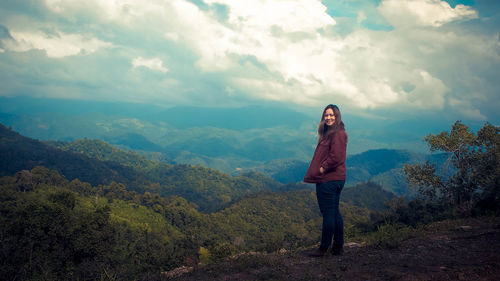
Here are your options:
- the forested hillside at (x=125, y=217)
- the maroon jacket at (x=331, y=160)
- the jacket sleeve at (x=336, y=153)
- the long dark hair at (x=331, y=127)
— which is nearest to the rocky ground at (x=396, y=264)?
the maroon jacket at (x=331, y=160)

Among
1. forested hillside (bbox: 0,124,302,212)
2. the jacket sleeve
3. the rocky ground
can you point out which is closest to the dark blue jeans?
the jacket sleeve

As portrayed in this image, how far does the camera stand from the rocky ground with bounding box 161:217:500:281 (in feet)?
12.8

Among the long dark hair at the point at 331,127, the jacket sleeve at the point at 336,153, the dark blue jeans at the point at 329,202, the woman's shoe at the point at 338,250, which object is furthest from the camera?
the woman's shoe at the point at 338,250

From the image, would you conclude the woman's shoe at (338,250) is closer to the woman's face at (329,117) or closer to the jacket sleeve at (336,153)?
the jacket sleeve at (336,153)

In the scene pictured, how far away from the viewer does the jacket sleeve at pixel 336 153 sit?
5289 mm

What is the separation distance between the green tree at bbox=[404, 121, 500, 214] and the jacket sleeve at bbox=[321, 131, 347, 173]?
13053 mm

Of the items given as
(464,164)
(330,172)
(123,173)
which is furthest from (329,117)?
(123,173)

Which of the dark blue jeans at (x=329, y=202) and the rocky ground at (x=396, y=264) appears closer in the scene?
the rocky ground at (x=396, y=264)

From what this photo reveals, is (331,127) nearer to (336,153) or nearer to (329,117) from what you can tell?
(329,117)

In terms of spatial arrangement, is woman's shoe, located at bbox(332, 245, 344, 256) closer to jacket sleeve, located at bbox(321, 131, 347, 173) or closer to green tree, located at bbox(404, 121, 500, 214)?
jacket sleeve, located at bbox(321, 131, 347, 173)

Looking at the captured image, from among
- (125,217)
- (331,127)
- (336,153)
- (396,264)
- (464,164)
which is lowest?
(125,217)

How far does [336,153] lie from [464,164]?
15059 millimetres

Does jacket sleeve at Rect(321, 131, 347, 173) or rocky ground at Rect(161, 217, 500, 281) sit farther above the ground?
jacket sleeve at Rect(321, 131, 347, 173)

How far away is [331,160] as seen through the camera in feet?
17.4
